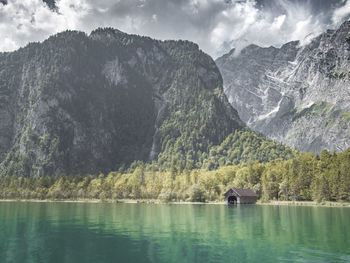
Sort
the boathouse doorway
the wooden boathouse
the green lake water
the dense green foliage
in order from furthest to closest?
1. the boathouse doorway
2. the wooden boathouse
3. the dense green foliage
4. the green lake water

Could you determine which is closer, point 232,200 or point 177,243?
point 177,243

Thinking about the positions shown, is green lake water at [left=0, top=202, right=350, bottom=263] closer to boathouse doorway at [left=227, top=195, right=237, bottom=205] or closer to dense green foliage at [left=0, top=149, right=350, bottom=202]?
dense green foliage at [left=0, top=149, right=350, bottom=202]

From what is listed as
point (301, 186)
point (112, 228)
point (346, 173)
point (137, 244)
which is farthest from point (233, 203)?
point (137, 244)

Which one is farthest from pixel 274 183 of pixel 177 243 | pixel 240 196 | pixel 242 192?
pixel 177 243

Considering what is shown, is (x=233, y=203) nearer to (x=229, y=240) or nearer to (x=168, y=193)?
(x=168, y=193)

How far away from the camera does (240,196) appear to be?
5935 inches

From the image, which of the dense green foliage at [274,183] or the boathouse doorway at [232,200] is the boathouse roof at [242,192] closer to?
the boathouse doorway at [232,200]

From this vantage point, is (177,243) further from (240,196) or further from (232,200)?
(232,200)

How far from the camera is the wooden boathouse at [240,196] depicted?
498 feet

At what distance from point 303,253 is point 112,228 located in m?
34.9

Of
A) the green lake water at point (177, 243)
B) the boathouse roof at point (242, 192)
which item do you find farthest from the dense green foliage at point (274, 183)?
the green lake water at point (177, 243)

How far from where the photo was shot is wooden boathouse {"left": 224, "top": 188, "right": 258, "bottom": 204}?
15188 cm

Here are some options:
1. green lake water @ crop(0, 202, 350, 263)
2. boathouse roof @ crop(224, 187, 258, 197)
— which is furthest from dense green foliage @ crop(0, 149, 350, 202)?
green lake water @ crop(0, 202, 350, 263)

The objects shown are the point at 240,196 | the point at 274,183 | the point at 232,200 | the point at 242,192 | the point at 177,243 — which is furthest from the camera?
the point at 232,200
